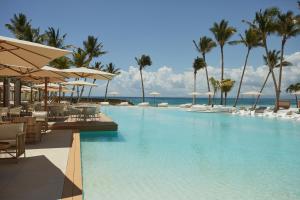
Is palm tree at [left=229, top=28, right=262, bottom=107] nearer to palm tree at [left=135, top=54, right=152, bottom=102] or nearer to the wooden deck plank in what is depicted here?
palm tree at [left=135, top=54, right=152, bottom=102]

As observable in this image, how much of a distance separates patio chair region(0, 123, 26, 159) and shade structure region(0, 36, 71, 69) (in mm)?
1356

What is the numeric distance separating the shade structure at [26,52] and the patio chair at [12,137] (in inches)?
53.4

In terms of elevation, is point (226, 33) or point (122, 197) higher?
point (226, 33)

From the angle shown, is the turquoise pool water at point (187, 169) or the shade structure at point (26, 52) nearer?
the shade structure at point (26, 52)

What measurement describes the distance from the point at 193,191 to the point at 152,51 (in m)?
43.1

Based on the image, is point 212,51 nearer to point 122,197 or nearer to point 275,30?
point 275,30

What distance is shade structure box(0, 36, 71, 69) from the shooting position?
452 cm

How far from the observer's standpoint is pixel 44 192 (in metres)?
3.84

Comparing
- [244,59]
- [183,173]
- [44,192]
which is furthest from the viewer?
[244,59]

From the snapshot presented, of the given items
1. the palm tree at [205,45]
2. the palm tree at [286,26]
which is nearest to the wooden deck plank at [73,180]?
the palm tree at [286,26]

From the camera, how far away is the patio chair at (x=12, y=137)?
17.0 feet

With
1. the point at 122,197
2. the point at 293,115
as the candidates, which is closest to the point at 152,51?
the point at 293,115

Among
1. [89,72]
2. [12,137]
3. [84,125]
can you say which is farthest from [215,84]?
[12,137]

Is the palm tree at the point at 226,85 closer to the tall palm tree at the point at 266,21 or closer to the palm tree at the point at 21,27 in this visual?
the tall palm tree at the point at 266,21
